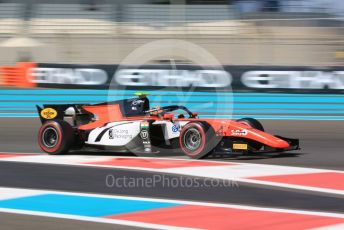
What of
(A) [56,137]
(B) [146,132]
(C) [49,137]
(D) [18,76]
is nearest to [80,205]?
(B) [146,132]

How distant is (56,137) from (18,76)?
8301mm

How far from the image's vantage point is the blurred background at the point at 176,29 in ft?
52.6

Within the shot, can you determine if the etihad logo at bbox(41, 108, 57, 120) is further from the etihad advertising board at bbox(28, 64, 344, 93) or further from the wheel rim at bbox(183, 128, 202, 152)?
the etihad advertising board at bbox(28, 64, 344, 93)

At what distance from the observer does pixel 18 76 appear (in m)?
15.9

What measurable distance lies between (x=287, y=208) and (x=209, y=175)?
1613mm

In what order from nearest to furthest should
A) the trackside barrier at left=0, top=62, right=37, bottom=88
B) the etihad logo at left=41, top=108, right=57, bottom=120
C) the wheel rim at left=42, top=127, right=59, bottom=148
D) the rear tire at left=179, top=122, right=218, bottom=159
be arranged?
the rear tire at left=179, top=122, right=218, bottom=159, the wheel rim at left=42, top=127, right=59, bottom=148, the etihad logo at left=41, top=108, right=57, bottom=120, the trackside barrier at left=0, top=62, right=37, bottom=88

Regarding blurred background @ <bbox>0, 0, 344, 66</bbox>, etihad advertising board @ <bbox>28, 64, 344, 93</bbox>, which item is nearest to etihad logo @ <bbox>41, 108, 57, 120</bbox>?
etihad advertising board @ <bbox>28, 64, 344, 93</bbox>

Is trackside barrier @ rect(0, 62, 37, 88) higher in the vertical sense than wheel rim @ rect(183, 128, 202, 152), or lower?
higher

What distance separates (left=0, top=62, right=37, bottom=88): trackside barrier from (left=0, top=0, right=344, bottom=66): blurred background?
2158mm

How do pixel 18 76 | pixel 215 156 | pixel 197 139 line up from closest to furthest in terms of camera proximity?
1. pixel 197 139
2. pixel 215 156
3. pixel 18 76

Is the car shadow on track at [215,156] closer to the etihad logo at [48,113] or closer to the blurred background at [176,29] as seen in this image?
the etihad logo at [48,113]

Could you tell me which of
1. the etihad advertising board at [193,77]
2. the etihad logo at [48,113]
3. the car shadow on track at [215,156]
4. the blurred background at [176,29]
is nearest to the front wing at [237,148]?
the car shadow on track at [215,156]

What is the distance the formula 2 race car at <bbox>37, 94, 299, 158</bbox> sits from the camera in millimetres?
7504

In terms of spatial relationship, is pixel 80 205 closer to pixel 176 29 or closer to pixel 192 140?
pixel 192 140
